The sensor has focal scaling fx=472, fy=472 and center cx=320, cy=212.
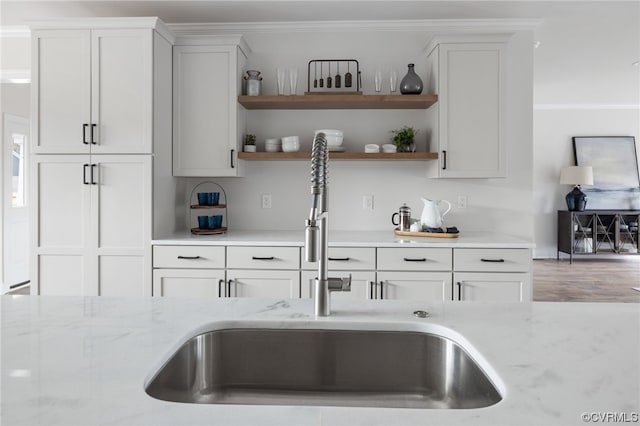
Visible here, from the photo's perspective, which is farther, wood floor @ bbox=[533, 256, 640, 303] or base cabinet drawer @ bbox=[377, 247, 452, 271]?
wood floor @ bbox=[533, 256, 640, 303]

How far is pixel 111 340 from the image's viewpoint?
3.28ft

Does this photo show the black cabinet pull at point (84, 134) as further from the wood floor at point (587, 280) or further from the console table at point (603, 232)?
the console table at point (603, 232)

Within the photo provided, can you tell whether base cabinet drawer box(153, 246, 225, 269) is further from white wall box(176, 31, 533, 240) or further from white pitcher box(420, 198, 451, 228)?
white pitcher box(420, 198, 451, 228)

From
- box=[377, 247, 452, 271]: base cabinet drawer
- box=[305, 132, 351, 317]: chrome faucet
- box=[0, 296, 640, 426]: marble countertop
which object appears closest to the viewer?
box=[0, 296, 640, 426]: marble countertop

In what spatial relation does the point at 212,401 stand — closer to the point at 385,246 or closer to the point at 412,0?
the point at 385,246

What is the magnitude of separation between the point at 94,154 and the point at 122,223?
1.58ft

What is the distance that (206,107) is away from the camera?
131 inches

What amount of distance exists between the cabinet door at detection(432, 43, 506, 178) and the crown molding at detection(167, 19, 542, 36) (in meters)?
0.34

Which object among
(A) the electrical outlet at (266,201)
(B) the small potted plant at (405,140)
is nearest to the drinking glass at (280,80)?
(A) the electrical outlet at (266,201)

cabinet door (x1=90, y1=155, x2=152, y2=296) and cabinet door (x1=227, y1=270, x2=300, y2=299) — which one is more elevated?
cabinet door (x1=90, y1=155, x2=152, y2=296)

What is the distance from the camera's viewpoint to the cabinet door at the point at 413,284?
9.57 feet

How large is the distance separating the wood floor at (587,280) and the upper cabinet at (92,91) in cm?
428

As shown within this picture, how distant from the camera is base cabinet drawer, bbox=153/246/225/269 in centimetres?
299

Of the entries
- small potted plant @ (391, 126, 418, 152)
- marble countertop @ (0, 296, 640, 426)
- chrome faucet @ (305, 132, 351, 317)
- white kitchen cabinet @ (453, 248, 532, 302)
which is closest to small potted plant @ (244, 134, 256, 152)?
A: small potted plant @ (391, 126, 418, 152)
